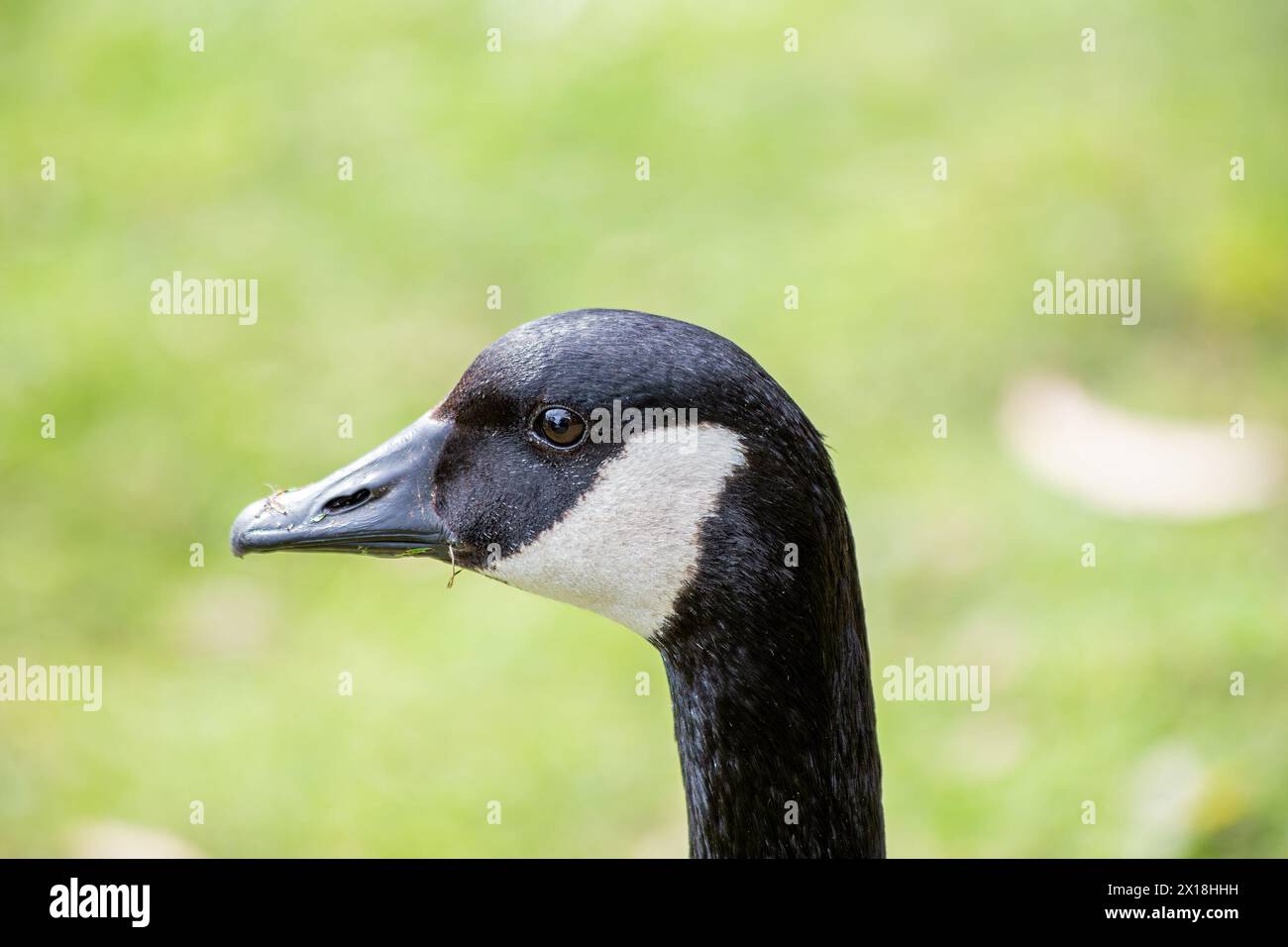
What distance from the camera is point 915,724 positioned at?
5.43 metres

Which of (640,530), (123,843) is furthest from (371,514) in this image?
(123,843)

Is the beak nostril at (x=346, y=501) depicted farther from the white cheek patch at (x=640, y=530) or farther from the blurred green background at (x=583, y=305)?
the blurred green background at (x=583, y=305)

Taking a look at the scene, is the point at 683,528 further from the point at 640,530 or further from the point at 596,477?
the point at 596,477

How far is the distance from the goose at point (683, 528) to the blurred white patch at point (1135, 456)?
3.43 meters

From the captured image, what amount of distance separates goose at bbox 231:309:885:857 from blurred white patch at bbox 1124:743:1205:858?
5.69 feet

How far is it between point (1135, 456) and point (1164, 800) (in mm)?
2031

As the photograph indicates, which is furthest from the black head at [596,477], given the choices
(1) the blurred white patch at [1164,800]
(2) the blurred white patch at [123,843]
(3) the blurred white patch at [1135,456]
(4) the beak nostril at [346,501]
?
(3) the blurred white patch at [1135,456]

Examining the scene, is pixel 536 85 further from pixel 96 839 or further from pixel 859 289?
pixel 96 839

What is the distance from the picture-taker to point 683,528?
265cm

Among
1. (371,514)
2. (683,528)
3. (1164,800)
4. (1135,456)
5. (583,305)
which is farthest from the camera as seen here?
(583,305)

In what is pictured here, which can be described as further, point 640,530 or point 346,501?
point 346,501

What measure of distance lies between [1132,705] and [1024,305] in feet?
7.89

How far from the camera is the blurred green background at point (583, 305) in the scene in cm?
521

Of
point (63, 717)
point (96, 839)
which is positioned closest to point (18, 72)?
point (63, 717)
